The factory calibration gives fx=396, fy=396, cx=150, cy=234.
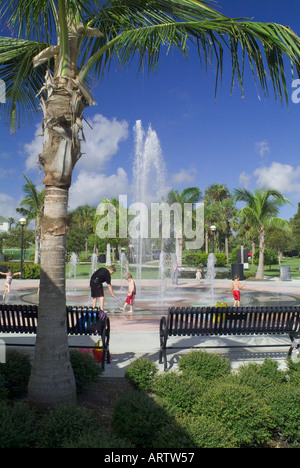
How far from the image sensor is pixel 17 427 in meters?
3.22

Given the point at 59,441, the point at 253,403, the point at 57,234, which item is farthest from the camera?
the point at 57,234

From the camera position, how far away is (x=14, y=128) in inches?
239

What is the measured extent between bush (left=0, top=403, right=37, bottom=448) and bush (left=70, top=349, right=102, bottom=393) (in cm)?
123

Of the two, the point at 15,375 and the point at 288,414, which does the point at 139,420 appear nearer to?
the point at 288,414

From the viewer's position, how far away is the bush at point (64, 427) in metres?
3.20

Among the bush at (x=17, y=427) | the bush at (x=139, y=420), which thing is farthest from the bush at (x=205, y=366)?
the bush at (x=17, y=427)

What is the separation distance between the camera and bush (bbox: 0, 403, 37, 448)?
3.08 m

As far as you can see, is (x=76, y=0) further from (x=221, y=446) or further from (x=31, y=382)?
(x=221, y=446)

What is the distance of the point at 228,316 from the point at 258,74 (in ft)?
12.6

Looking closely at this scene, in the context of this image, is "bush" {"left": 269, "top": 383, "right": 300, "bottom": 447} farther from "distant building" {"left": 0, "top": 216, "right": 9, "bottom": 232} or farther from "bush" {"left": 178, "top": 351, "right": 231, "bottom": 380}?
"distant building" {"left": 0, "top": 216, "right": 9, "bottom": 232}

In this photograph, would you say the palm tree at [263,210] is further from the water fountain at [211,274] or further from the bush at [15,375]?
the bush at [15,375]

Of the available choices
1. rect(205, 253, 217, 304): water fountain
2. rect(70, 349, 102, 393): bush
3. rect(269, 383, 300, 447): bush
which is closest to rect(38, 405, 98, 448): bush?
rect(70, 349, 102, 393): bush

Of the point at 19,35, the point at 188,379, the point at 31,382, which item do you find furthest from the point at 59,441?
the point at 19,35

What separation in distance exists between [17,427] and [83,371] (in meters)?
1.64
